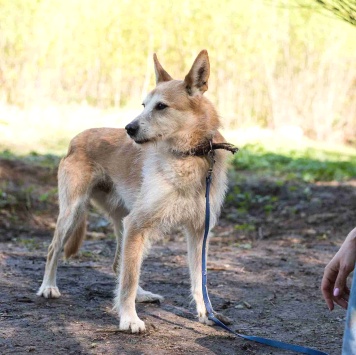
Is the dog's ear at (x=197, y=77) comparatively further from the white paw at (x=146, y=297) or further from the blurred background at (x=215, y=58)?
the blurred background at (x=215, y=58)

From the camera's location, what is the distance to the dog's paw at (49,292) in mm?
4668

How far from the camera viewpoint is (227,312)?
4.54 metres

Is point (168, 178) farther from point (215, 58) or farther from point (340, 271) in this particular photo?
point (215, 58)

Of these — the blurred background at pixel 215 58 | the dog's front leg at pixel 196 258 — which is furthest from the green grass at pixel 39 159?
the blurred background at pixel 215 58

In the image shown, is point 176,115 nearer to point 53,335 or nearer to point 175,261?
point 53,335

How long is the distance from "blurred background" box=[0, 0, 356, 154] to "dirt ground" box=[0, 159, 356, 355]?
10.2 metres

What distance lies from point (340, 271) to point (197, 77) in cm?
236

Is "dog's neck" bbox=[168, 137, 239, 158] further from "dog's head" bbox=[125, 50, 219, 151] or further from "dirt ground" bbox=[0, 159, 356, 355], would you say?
"dirt ground" bbox=[0, 159, 356, 355]

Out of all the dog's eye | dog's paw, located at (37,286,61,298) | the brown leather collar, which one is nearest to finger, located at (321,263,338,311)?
the brown leather collar

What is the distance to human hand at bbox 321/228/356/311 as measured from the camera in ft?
7.04

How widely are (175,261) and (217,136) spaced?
2122mm

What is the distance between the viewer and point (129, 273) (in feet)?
13.4

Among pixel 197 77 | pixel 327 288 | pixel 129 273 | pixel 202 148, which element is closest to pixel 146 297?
pixel 129 273

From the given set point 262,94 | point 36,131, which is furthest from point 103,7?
point 36,131
